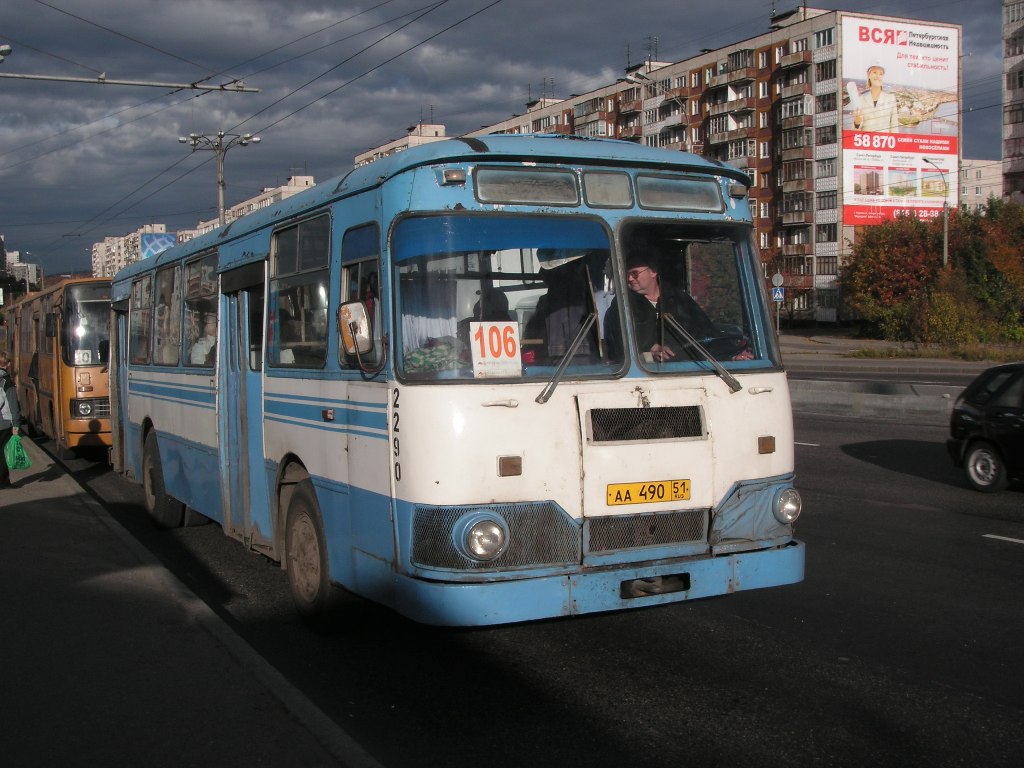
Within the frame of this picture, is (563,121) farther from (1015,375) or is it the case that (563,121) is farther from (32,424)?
(1015,375)

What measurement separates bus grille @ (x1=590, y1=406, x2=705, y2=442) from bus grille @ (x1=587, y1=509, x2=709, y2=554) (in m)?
0.41

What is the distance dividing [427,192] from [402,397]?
1.07 m

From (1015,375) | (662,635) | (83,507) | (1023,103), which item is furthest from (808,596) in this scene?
(1023,103)

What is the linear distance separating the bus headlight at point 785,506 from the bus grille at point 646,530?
497 mm

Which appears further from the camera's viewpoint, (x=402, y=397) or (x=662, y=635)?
(x=662, y=635)

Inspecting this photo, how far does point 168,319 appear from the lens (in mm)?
10297

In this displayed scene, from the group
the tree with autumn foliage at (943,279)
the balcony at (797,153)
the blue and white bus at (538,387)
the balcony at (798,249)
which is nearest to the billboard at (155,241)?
the blue and white bus at (538,387)

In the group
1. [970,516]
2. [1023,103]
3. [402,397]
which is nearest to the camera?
[402,397]

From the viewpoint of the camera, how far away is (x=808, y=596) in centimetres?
742

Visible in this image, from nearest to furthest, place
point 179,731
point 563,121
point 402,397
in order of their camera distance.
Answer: point 179,731, point 402,397, point 563,121

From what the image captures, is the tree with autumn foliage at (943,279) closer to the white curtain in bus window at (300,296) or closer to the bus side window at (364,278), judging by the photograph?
the white curtain in bus window at (300,296)

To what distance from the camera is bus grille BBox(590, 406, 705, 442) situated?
17.9 ft

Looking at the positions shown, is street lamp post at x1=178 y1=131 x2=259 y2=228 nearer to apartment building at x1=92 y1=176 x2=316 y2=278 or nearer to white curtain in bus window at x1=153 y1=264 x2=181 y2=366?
apartment building at x1=92 y1=176 x2=316 y2=278

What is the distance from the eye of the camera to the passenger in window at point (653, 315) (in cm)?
562
